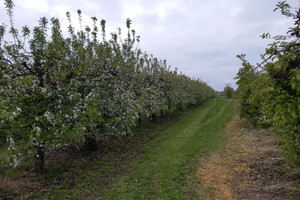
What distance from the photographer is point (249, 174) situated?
7.30 metres

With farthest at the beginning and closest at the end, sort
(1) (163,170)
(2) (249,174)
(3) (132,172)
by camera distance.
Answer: (3) (132,172), (1) (163,170), (2) (249,174)

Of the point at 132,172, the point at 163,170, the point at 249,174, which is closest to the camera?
the point at 249,174

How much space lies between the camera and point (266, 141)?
10.9 meters

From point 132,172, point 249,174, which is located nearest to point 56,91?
point 132,172

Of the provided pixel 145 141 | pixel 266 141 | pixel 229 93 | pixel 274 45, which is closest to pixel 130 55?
pixel 145 141

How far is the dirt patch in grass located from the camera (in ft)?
19.1

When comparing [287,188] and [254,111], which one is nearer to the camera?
[287,188]

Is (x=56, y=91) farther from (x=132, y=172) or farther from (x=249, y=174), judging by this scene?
(x=249, y=174)

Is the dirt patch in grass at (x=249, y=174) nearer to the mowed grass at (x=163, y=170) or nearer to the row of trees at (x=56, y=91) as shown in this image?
the mowed grass at (x=163, y=170)

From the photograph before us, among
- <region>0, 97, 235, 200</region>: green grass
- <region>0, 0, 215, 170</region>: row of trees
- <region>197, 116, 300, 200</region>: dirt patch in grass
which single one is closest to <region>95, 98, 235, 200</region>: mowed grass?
<region>0, 97, 235, 200</region>: green grass

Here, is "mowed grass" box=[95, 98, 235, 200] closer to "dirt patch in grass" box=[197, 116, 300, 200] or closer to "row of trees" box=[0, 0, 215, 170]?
"dirt patch in grass" box=[197, 116, 300, 200]

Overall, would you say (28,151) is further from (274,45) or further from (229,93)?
(229,93)

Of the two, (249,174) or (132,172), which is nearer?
(249,174)

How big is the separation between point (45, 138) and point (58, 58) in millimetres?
3625
